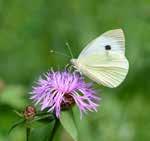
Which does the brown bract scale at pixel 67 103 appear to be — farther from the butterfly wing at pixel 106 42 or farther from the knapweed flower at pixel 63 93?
the butterfly wing at pixel 106 42

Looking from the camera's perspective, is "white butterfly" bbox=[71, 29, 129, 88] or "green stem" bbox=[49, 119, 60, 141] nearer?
"green stem" bbox=[49, 119, 60, 141]

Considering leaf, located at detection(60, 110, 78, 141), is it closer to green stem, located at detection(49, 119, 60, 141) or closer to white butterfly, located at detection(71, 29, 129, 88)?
green stem, located at detection(49, 119, 60, 141)

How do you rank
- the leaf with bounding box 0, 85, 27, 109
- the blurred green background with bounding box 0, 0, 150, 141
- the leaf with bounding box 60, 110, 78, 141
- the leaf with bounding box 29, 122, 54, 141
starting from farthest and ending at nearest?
1. the blurred green background with bounding box 0, 0, 150, 141
2. the leaf with bounding box 0, 85, 27, 109
3. the leaf with bounding box 29, 122, 54, 141
4. the leaf with bounding box 60, 110, 78, 141

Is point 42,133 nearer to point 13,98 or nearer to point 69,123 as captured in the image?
point 69,123

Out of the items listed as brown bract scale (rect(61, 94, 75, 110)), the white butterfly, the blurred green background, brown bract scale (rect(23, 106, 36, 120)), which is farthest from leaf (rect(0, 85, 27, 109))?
brown bract scale (rect(23, 106, 36, 120))

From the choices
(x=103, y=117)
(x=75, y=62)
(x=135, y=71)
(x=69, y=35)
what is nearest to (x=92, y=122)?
(x=103, y=117)

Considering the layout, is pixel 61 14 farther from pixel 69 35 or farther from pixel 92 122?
pixel 92 122

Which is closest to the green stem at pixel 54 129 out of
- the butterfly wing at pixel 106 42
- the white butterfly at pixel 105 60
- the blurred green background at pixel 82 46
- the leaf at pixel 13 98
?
the white butterfly at pixel 105 60

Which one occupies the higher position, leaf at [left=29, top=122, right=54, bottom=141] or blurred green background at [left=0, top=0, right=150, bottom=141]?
leaf at [left=29, top=122, right=54, bottom=141]
